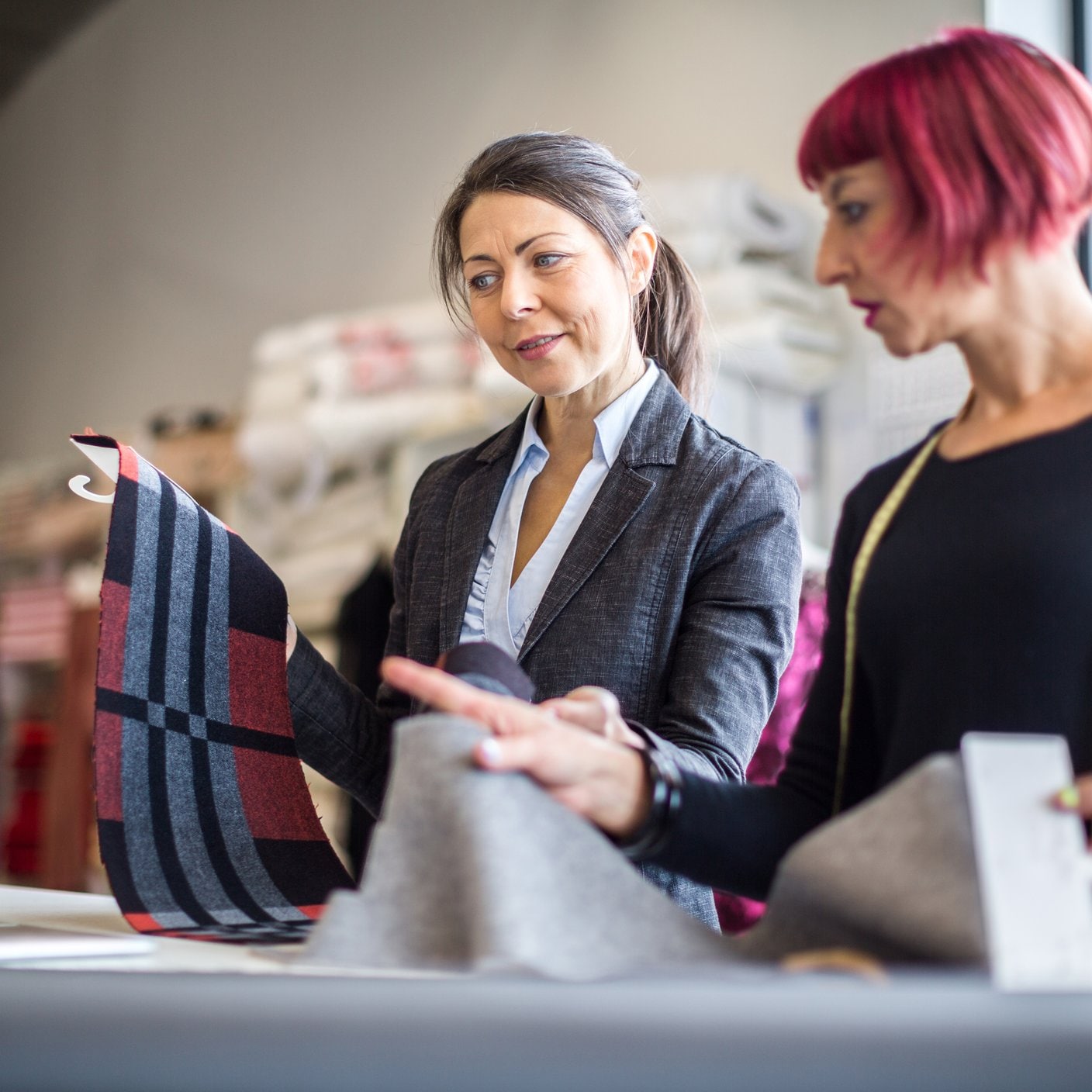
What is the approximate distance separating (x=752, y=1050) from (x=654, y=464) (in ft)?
2.40

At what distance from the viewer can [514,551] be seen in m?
1.17

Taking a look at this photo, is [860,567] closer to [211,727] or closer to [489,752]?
[489,752]

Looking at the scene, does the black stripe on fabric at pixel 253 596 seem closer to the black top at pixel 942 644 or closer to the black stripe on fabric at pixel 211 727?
the black stripe on fabric at pixel 211 727

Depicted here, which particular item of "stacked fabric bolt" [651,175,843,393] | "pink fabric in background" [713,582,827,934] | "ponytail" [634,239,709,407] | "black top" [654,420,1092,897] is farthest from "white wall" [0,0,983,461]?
"black top" [654,420,1092,897]

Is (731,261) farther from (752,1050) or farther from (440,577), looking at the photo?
(752,1050)

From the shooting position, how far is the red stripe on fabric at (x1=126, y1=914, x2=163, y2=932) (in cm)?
80

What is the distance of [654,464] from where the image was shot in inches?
44.1

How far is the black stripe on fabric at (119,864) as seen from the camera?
81cm

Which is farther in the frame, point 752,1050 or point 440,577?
point 440,577

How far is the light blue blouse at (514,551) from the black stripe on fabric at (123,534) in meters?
0.32

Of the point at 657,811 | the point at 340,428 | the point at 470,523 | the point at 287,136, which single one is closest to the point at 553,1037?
the point at 657,811

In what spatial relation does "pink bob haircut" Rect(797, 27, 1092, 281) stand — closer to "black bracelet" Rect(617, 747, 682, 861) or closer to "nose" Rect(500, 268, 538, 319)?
"black bracelet" Rect(617, 747, 682, 861)

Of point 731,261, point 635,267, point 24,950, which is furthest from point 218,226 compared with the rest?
point 24,950

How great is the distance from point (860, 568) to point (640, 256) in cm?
59
